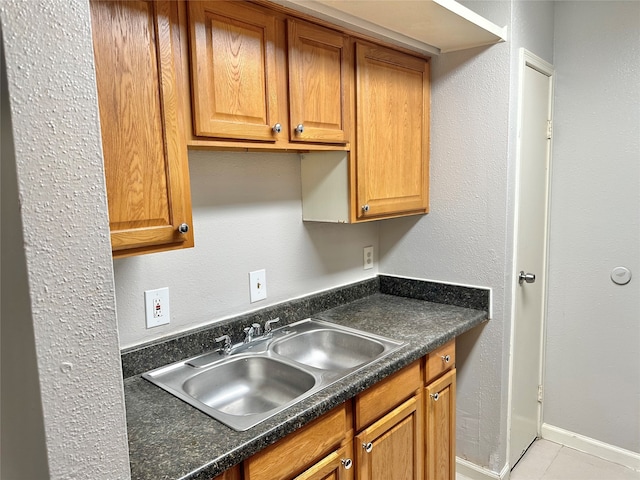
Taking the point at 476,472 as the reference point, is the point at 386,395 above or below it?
above

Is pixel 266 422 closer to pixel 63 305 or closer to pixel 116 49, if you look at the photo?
pixel 63 305

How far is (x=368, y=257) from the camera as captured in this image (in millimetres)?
2377

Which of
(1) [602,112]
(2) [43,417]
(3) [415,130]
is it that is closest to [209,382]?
(2) [43,417]

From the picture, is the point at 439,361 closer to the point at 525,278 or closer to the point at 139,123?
the point at 525,278

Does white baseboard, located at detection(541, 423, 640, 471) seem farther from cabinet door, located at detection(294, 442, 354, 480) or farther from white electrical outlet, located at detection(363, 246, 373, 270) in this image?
cabinet door, located at detection(294, 442, 354, 480)

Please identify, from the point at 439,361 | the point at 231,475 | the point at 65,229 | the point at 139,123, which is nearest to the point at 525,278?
the point at 439,361

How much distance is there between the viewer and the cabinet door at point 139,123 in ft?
3.60

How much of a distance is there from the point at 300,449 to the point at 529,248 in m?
1.52

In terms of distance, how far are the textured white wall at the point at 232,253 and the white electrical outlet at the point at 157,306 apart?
0.02 metres

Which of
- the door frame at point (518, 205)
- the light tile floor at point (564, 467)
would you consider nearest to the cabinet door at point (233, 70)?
the door frame at point (518, 205)

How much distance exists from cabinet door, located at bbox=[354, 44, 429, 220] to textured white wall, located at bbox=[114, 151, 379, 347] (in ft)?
0.99

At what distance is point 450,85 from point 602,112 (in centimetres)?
76

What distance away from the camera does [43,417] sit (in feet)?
2.13

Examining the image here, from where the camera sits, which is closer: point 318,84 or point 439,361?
point 318,84
